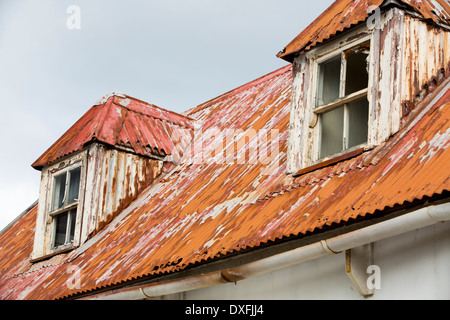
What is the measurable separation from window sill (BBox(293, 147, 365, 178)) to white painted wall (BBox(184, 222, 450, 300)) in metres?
1.16

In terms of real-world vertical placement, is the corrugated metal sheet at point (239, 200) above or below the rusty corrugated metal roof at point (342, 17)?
below

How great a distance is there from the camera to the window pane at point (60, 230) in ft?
34.8

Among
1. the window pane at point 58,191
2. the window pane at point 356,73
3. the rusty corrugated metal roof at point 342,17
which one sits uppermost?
the rusty corrugated metal roof at point 342,17

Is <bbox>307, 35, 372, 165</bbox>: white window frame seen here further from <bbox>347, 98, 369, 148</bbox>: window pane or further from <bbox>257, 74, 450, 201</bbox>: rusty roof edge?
<bbox>257, 74, 450, 201</bbox>: rusty roof edge

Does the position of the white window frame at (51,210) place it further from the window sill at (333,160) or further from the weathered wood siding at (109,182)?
the window sill at (333,160)

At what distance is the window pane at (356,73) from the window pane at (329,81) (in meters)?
0.16

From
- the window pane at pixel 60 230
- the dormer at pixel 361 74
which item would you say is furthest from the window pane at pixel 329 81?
the window pane at pixel 60 230

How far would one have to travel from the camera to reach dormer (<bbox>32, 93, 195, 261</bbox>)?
1014 cm

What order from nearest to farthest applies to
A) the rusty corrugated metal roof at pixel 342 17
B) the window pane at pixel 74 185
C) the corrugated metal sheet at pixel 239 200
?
the corrugated metal sheet at pixel 239 200 → the rusty corrugated metal roof at pixel 342 17 → the window pane at pixel 74 185

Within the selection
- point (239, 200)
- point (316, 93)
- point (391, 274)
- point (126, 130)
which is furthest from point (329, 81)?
point (126, 130)

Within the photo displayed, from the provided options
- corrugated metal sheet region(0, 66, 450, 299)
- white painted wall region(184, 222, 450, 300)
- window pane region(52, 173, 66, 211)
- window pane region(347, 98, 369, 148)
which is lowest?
white painted wall region(184, 222, 450, 300)

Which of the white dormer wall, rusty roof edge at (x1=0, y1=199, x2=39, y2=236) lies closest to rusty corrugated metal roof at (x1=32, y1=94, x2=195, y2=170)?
the white dormer wall
